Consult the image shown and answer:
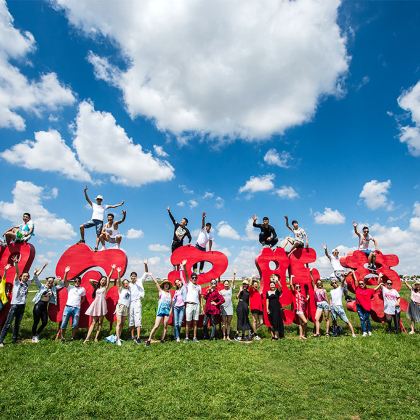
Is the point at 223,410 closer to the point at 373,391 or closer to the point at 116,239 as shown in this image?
the point at 373,391

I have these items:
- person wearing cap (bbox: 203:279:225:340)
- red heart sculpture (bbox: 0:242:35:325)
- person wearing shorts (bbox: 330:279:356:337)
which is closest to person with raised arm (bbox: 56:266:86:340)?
red heart sculpture (bbox: 0:242:35:325)

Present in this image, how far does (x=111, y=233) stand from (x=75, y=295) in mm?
3236

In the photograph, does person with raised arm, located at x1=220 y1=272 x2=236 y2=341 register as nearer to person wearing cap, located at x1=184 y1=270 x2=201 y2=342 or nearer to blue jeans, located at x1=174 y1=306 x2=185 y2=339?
person wearing cap, located at x1=184 y1=270 x2=201 y2=342

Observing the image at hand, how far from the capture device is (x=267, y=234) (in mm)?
16062

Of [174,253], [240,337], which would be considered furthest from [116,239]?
[240,337]

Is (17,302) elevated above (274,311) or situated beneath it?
elevated above

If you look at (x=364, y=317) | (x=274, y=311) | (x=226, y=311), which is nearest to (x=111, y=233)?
(x=226, y=311)

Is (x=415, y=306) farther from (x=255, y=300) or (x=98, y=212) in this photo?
(x=98, y=212)

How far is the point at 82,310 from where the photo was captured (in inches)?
531

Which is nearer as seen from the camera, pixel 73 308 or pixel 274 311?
pixel 73 308

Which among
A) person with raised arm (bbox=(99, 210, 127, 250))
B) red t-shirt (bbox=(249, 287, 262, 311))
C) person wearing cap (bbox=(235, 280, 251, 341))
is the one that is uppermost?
person with raised arm (bbox=(99, 210, 127, 250))

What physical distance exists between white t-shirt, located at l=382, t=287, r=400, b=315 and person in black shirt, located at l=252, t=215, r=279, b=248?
5.35 m

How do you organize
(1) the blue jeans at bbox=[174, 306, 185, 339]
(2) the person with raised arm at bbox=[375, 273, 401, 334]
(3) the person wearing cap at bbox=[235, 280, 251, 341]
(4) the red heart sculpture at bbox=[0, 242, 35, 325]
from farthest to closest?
(2) the person with raised arm at bbox=[375, 273, 401, 334], (4) the red heart sculpture at bbox=[0, 242, 35, 325], (3) the person wearing cap at bbox=[235, 280, 251, 341], (1) the blue jeans at bbox=[174, 306, 185, 339]

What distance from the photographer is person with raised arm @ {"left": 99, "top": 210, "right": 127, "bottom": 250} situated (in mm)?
14914
